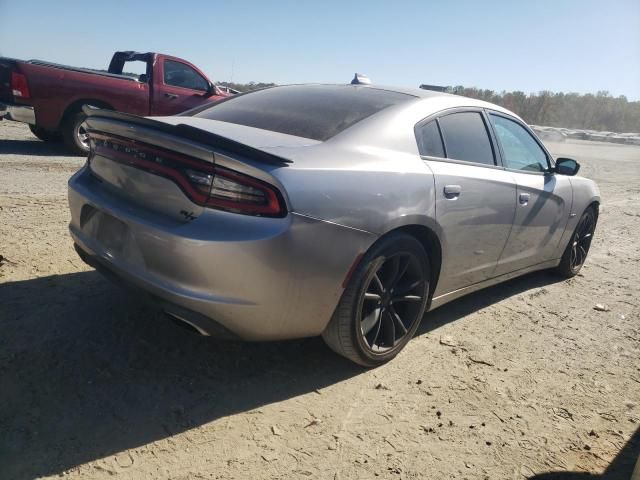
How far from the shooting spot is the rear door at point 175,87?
376 inches

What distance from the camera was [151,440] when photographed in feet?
7.20

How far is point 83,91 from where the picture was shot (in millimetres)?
8555

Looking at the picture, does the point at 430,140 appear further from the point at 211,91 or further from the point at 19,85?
the point at 211,91

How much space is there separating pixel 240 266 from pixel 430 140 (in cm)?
158

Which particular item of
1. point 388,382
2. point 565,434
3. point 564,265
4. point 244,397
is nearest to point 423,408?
point 388,382

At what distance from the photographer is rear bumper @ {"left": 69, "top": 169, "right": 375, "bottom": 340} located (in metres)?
2.22

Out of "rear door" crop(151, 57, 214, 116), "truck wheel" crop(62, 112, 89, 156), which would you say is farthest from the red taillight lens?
"rear door" crop(151, 57, 214, 116)

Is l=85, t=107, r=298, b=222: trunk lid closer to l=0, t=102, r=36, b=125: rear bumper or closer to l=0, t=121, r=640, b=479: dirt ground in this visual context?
l=0, t=121, r=640, b=479: dirt ground

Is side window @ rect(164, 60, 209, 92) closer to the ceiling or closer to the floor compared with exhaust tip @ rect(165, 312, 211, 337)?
closer to the ceiling

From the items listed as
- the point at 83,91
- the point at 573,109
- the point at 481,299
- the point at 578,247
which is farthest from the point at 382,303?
the point at 573,109

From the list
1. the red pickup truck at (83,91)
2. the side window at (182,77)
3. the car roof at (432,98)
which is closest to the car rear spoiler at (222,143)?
the car roof at (432,98)

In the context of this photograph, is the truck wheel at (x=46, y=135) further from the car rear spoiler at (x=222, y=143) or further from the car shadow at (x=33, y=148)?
the car rear spoiler at (x=222, y=143)

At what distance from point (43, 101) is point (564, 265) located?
8.02 m

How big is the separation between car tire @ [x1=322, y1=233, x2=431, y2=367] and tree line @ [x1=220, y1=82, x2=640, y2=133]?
51.6 meters
